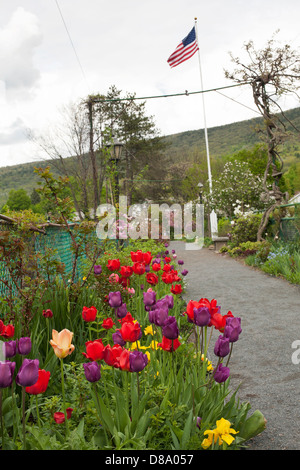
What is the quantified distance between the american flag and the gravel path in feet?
34.6

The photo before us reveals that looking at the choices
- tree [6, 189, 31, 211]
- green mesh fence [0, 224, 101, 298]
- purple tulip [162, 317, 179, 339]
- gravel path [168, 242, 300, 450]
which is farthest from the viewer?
tree [6, 189, 31, 211]

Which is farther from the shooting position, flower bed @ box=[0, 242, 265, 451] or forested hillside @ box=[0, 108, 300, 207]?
forested hillside @ box=[0, 108, 300, 207]

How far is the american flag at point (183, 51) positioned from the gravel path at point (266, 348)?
1055 cm

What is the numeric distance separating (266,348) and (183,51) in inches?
585

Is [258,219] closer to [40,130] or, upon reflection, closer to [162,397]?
[162,397]

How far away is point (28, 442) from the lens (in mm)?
1642

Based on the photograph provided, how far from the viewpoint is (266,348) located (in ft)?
13.5

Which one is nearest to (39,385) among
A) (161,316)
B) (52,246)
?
(161,316)

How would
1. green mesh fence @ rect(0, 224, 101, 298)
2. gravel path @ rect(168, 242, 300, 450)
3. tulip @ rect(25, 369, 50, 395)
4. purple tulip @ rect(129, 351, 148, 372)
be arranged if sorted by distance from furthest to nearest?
green mesh fence @ rect(0, 224, 101, 298), gravel path @ rect(168, 242, 300, 450), purple tulip @ rect(129, 351, 148, 372), tulip @ rect(25, 369, 50, 395)

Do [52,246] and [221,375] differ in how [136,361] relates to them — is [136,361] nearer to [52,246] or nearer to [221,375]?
[221,375]

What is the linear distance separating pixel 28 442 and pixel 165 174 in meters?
38.9

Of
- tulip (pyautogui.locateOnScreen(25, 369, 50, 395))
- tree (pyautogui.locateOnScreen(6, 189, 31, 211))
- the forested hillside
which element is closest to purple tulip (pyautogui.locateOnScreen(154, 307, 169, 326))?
tulip (pyautogui.locateOnScreen(25, 369, 50, 395))

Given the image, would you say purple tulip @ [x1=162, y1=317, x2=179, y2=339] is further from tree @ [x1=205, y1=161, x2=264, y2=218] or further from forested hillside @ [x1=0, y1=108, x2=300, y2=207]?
forested hillside @ [x1=0, y1=108, x2=300, y2=207]

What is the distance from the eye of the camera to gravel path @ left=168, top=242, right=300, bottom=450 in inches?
101
